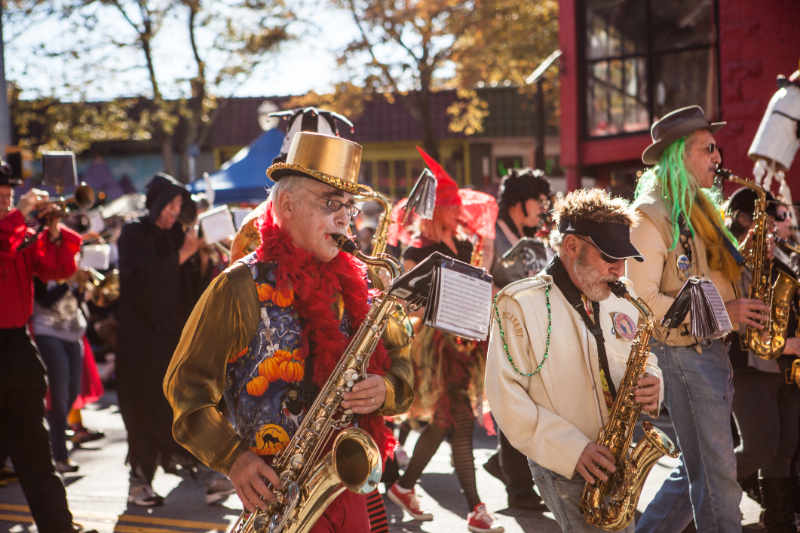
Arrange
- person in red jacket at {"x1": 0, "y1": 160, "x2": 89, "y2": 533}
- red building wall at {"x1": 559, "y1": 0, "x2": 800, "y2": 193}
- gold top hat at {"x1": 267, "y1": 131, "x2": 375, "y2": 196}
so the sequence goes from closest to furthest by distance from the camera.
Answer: gold top hat at {"x1": 267, "y1": 131, "x2": 375, "y2": 196} < person in red jacket at {"x1": 0, "y1": 160, "x2": 89, "y2": 533} < red building wall at {"x1": 559, "y1": 0, "x2": 800, "y2": 193}

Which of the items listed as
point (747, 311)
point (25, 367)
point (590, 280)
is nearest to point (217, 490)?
point (25, 367)

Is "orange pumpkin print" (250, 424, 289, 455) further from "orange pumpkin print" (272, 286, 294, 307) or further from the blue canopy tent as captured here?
the blue canopy tent

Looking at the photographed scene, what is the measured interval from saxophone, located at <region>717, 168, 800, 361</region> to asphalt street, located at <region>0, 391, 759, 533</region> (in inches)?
56.9

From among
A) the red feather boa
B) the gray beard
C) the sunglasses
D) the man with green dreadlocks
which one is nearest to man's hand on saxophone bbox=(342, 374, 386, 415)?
the red feather boa

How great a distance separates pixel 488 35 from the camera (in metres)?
16.4

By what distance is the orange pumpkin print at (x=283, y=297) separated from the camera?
97.1 inches

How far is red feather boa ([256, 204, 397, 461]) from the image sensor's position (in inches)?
97.5

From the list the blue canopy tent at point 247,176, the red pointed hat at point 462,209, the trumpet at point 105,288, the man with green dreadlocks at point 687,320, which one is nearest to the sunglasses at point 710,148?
the man with green dreadlocks at point 687,320

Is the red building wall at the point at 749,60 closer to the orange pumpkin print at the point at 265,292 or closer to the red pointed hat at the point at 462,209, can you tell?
the red pointed hat at the point at 462,209

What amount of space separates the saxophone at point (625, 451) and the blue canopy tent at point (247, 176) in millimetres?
10952

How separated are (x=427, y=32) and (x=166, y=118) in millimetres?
7369

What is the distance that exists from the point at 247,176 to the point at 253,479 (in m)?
12.2

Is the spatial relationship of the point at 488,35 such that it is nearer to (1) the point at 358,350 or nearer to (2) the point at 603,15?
(2) the point at 603,15

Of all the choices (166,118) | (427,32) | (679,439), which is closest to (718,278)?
(679,439)
